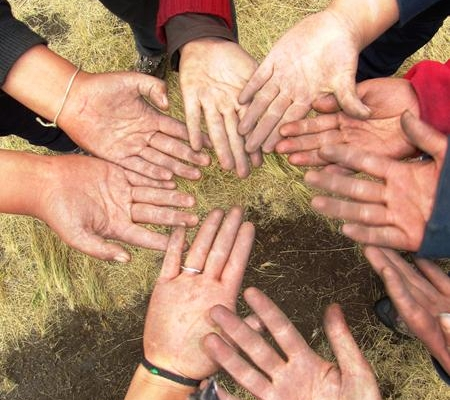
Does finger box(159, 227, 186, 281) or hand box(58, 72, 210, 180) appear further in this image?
hand box(58, 72, 210, 180)

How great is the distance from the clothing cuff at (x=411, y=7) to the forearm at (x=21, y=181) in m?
1.45

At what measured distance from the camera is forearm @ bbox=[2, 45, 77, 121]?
188cm

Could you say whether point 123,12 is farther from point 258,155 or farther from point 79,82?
point 258,155

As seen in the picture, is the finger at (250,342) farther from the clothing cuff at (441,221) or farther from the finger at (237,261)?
the clothing cuff at (441,221)

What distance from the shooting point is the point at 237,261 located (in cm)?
174

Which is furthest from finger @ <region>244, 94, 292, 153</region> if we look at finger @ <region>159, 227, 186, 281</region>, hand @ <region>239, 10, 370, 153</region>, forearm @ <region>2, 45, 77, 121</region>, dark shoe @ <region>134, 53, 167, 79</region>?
dark shoe @ <region>134, 53, 167, 79</region>

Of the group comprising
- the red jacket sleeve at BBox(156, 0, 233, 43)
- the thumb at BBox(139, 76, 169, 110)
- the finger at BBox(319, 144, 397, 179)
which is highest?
the red jacket sleeve at BBox(156, 0, 233, 43)

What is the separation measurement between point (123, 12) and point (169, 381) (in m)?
1.63

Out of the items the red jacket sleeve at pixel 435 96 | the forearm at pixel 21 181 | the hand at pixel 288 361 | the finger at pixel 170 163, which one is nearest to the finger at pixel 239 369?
the hand at pixel 288 361

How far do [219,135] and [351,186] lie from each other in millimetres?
553

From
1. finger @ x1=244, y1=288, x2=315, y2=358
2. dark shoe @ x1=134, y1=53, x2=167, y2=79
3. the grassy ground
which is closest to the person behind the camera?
finger @ x1=244, y1=288, x2=315, y2=358

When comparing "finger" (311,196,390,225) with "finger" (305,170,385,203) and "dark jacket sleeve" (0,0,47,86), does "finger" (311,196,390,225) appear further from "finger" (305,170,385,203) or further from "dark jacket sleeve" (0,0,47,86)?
"dark jacket sleeve" (0,0,47,86)

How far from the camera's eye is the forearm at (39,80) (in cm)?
188

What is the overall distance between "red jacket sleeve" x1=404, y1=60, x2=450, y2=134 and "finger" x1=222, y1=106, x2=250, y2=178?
70cm
